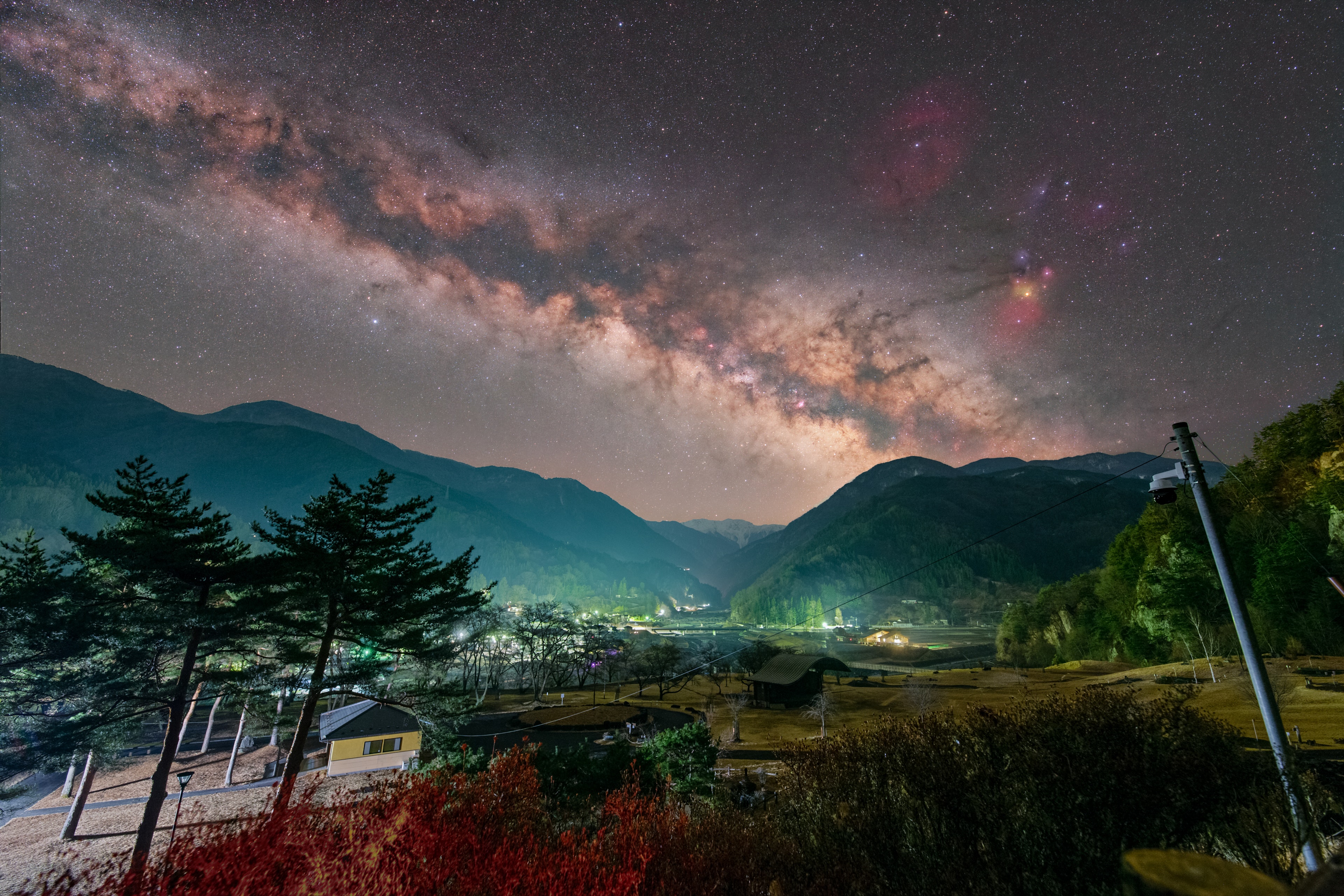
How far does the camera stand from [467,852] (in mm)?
17844

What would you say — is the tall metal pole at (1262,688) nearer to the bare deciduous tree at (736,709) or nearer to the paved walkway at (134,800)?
the bare deciduous tree at (736,709)

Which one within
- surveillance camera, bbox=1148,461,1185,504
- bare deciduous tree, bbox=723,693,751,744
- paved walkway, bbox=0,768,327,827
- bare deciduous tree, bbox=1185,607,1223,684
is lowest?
paved walkway, bbox=0,768,327,827

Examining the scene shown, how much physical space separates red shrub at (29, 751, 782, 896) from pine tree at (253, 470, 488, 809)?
6.41m

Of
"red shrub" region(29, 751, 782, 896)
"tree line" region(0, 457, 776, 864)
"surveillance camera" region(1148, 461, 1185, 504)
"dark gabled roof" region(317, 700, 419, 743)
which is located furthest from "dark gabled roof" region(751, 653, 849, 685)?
"surveillance camera" region(1148, 461, 1185, 504)

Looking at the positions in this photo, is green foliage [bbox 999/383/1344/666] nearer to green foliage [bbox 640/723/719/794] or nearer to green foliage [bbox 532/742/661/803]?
green foliage [bbox 640/723/719/794]

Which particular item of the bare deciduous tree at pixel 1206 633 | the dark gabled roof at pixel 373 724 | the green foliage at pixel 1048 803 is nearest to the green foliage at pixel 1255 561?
the bare deciduous tree at pixel 1206 633

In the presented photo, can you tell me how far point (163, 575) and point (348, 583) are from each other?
842 centimetres

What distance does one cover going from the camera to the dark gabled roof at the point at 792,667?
65.8 metres

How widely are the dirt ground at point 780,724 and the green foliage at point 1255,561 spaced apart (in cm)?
453

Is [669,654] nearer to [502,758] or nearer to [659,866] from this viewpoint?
[502,758]

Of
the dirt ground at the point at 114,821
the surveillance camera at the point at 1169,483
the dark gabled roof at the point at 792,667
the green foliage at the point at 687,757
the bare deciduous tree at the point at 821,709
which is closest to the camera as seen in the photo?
the surveillance camera at the point at 1169,483

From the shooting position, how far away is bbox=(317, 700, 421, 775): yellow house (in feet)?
145

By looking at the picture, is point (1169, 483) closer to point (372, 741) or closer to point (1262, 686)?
point (1262, 686)

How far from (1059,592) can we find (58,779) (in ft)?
425
